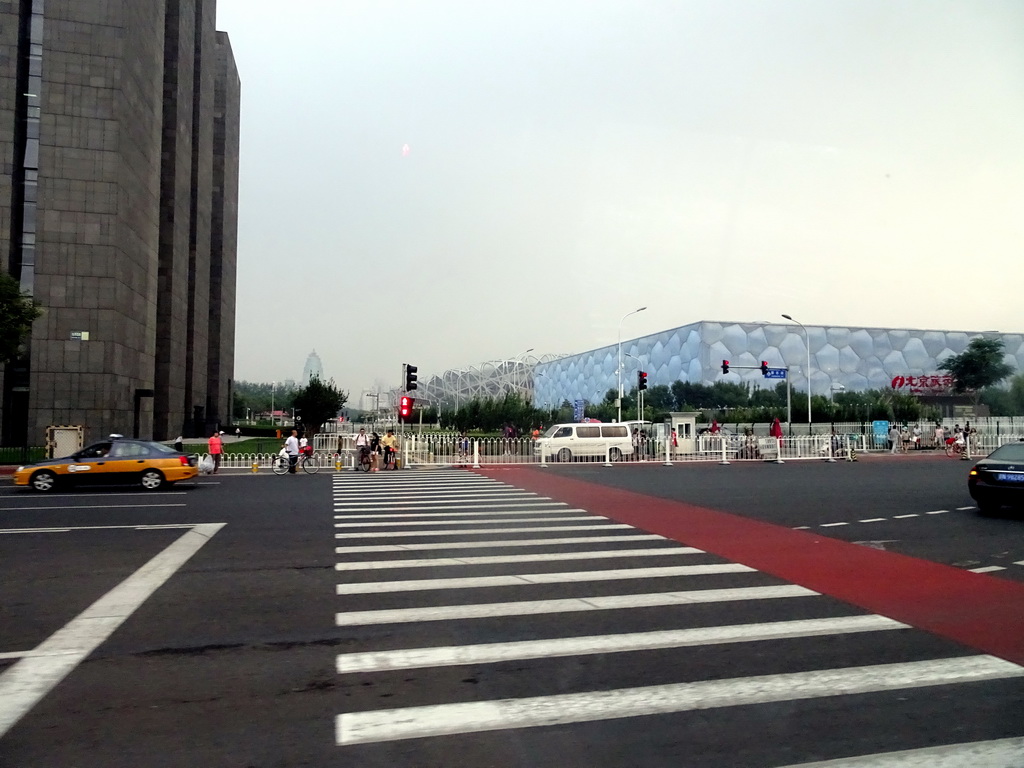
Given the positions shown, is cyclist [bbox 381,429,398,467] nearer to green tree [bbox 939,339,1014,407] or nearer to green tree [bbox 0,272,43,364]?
green tree [bbox 0,272,43,364]

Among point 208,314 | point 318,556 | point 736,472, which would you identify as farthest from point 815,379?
point 318,556

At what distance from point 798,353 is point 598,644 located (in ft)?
341

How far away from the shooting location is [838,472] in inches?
976

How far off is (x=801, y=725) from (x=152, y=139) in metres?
49.2

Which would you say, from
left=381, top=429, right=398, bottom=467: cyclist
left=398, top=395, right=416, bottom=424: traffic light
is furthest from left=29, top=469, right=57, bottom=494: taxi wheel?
left=398, top=395, right=416, bottom=424: traffic light

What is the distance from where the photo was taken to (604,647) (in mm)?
5508

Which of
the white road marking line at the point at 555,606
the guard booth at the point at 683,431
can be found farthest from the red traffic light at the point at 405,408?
the white road marking line at the point at 555,606

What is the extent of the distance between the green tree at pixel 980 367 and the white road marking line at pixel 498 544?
74.7 metres

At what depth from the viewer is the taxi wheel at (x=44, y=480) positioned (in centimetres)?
1742

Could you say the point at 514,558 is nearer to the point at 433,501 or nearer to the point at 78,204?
the point at 433,501

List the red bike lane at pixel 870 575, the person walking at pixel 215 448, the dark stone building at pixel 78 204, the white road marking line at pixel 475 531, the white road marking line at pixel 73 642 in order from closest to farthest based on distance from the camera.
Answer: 1. the white road marking line at pixel 73 642
2. the red bike lane at pixel 870 575
3. the white road marking line at pixel 475 531
4. the person walking at pixel 215 448
5. the dark stone building at pixel 78 204

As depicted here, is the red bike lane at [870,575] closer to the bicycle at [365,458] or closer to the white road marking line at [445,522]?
the white road marking line at [445,522]

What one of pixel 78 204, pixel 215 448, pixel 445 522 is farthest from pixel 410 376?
pixel 78 204

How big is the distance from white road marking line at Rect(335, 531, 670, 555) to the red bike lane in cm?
73
